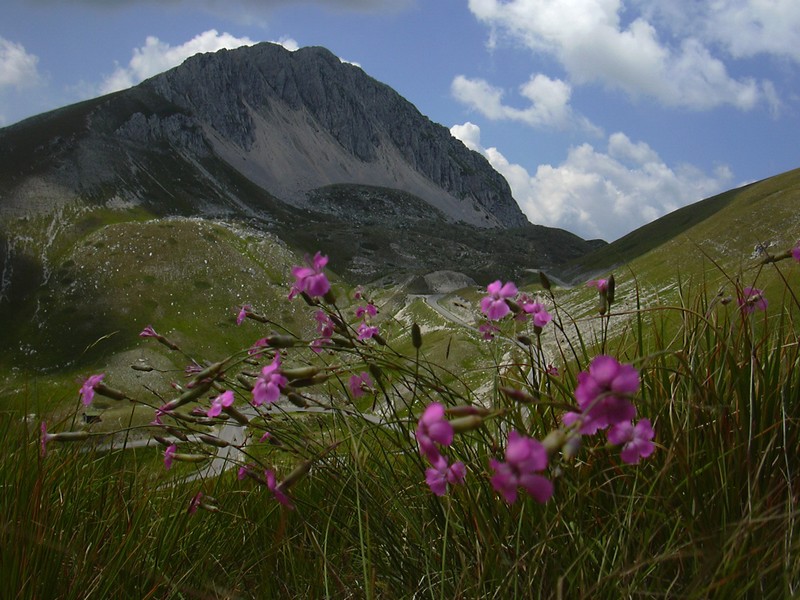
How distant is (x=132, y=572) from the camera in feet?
11.3

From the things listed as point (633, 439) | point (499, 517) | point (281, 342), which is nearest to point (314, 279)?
point (281, 342)

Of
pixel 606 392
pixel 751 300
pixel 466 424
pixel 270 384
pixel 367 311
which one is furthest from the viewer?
pixel 367 311

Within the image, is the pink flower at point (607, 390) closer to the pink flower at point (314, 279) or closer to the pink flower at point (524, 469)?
the pink flower at point (524, 469)

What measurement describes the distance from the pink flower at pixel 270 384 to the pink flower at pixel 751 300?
10.4ft

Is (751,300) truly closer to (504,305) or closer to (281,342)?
(504,305)

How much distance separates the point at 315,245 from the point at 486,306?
17593 cm

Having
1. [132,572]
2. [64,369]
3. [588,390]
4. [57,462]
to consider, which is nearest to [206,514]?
[57,462]

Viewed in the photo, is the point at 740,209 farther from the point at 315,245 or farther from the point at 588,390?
the point at 588,390

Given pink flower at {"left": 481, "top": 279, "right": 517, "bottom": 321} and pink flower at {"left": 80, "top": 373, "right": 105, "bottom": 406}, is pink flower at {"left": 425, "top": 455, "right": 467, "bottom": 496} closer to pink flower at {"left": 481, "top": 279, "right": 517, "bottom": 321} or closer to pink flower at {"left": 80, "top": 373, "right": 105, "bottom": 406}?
pink flower at {"left": 481, "top": 279, "right": 517, "bottom": 321}

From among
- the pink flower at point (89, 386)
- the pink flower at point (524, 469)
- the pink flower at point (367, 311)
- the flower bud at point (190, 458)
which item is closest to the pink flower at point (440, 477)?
the pink flower at point (524, 469)

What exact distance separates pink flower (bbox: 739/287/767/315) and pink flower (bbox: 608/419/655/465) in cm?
217

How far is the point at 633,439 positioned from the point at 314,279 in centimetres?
147

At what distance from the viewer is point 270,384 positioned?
2.44 meters

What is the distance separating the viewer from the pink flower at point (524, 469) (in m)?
1.53
